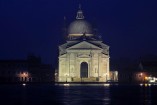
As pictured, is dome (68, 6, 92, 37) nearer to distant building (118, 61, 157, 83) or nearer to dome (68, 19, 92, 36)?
dome (68, 19, 92, 36)

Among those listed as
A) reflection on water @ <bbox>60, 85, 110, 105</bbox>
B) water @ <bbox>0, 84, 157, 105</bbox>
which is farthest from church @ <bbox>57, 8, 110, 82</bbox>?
reflection on water @ <bbox>60, 85, 110, 105</bbox>

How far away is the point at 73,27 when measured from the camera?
473 ft

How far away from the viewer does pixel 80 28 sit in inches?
5625

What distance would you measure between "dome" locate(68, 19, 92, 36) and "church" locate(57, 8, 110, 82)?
14.3ft

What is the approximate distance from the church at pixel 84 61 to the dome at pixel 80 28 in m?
4.35

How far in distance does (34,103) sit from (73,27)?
9985cm

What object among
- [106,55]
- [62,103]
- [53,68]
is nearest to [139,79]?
[106,55]

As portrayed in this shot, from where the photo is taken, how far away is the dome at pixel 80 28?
14275 cm

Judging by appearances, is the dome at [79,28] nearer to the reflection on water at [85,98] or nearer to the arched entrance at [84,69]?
the arched entrance at [84,69]

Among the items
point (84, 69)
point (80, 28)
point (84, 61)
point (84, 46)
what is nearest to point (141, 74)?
point (84, 69)

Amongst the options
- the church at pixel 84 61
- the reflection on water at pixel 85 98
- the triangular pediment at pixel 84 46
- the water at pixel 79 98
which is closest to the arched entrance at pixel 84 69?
the church at pixel 84 61

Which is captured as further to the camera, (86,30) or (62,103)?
(86,30)

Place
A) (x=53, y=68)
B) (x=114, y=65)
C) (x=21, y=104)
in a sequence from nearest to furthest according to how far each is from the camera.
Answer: (x=21, y=104)
(x=53, y=68)
(x=114, y=65)

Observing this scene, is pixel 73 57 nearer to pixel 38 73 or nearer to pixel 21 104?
pixel 38 73
